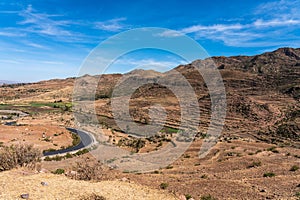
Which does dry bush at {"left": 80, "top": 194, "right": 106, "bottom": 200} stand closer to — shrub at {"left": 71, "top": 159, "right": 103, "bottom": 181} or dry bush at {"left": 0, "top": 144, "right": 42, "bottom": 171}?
shrub at {"left": 71, "top": 159, "right": 103, "bottom": 181}

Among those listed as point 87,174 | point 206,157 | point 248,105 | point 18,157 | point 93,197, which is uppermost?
point 248,105

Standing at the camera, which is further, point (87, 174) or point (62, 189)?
point (87, 174)

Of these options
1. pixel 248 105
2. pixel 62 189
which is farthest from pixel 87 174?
pixel 248 105

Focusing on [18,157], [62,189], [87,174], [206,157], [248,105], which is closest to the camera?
[62,189]

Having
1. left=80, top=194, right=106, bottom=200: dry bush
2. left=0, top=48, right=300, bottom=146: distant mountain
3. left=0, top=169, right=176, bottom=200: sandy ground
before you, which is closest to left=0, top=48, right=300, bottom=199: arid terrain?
left=0, top=169, right=176, bottom=200: sandy ground

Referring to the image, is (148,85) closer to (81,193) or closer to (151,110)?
(151,110)

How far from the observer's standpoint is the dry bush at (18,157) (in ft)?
49.4

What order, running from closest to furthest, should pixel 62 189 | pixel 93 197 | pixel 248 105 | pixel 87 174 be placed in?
1. pixel 93 197
2. pixel 62 189
3. pixel 87 174
4. pixel 248 105

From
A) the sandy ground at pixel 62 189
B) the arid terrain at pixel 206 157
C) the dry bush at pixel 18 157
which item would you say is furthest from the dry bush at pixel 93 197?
the dry bush at pixel 18 157

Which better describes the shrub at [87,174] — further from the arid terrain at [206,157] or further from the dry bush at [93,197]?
the dry bush at [93,197]

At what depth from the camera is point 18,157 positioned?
624 inches

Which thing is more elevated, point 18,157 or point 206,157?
point 18,157

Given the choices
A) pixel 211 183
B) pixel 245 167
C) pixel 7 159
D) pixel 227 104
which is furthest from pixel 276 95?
pixel 7 159

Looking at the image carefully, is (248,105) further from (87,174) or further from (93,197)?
(93,197)
